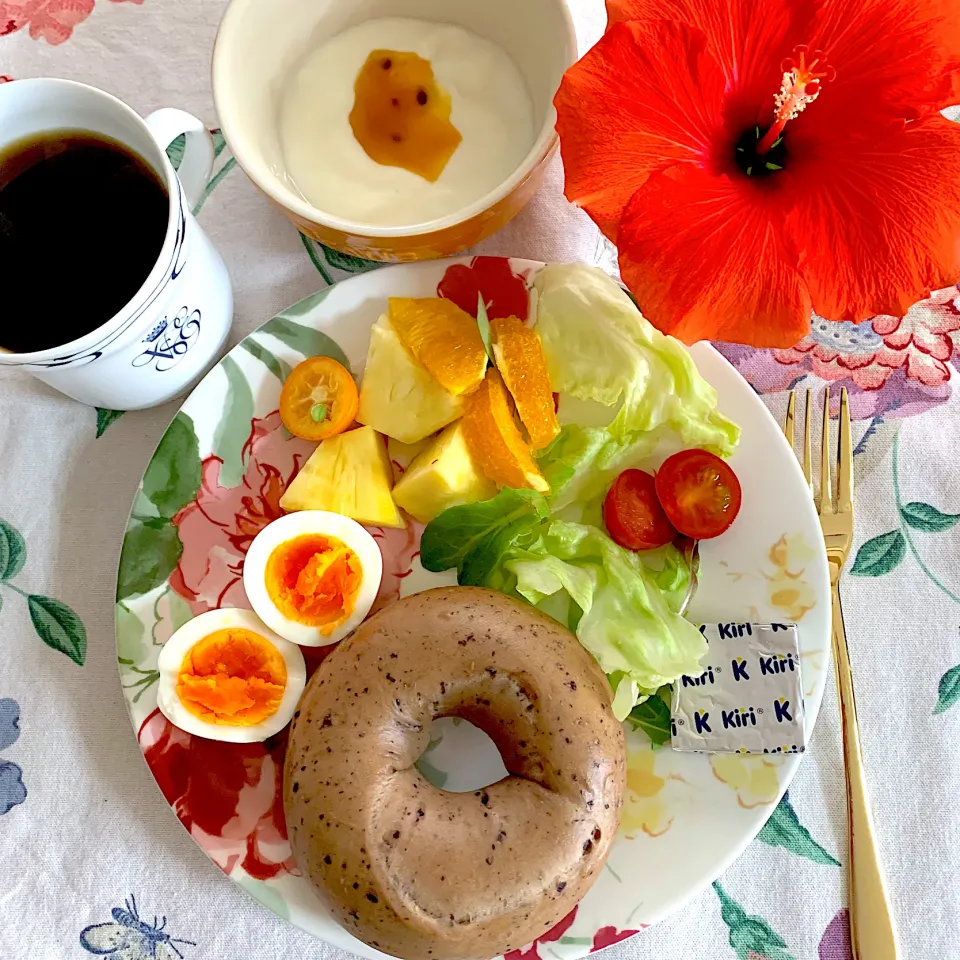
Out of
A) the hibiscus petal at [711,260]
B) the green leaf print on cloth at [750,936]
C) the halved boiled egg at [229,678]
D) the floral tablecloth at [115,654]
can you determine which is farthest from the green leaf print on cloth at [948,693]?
the halved boiled egg at [229,678]

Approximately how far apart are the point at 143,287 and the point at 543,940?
824 millimetres

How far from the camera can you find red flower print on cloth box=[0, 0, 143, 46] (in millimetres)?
1175

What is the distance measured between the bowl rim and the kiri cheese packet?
56 centimetres

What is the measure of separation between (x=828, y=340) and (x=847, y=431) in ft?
0.47

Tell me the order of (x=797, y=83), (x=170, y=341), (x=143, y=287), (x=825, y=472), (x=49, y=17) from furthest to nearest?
1. (x=49, y=17)
2. (x=825, y=472)
3. (x=170, y=341)
4. (x=143, y=287)
5. (x=797, y=83)

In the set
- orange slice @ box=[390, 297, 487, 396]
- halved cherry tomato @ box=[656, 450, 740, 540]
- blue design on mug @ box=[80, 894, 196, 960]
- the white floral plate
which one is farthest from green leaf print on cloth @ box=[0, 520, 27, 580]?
halved cherry tomato @ box=[656, 450, 740, 540]

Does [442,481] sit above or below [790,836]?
above

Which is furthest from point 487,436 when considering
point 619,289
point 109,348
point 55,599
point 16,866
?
point 16,866

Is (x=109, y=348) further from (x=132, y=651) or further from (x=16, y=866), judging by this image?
(x=16, y=866)

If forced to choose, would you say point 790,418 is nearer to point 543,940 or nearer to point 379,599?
point 379,599

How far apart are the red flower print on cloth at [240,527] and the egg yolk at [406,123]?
0.35m

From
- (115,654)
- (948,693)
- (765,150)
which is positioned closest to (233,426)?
(115,654)

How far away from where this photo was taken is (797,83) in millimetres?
713

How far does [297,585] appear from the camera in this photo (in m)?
0.99
